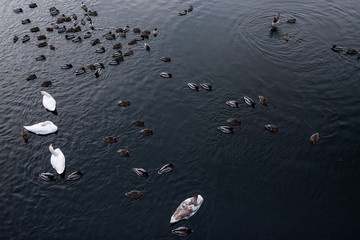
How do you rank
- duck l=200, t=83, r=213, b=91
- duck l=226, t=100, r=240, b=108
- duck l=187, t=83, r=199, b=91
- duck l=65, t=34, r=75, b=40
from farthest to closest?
duck l=65, t=34, r=75, b=40 < duck l=187, t=83, r=199, b=91 < duck l=200, t=83, r=213, b=91 < duck l=226, t=100, r=240, b=108

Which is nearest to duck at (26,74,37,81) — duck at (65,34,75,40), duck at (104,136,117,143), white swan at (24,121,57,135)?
duck at (65,34,75,40)

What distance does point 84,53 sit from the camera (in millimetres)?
30688

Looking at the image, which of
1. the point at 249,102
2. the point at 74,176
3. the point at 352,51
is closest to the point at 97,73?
the point at 74,176

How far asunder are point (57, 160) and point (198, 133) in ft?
36.5

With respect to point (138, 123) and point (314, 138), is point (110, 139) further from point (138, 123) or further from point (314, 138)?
point (314, 138)

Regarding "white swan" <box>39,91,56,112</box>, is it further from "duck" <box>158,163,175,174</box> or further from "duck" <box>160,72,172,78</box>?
"duck" <box>158,163,175,174</box>

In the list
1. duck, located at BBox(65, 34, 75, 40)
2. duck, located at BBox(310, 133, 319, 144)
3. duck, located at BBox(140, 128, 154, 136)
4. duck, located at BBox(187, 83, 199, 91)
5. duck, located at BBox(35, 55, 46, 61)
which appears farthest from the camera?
duck, located at BBox(65, 34, 75, 40)

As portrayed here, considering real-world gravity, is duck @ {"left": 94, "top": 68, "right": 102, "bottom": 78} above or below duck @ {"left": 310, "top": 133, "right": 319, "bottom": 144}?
above

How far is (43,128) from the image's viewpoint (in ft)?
72.7

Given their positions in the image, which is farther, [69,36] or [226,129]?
[69,36]

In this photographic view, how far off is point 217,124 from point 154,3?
2581 cm

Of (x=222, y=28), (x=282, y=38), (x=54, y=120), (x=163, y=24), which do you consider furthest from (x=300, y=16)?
(x=54, y=120)

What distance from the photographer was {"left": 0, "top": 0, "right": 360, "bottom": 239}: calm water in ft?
55.9

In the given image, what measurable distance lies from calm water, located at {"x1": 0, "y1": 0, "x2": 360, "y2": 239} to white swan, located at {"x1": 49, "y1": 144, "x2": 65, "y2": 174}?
0.64 m
